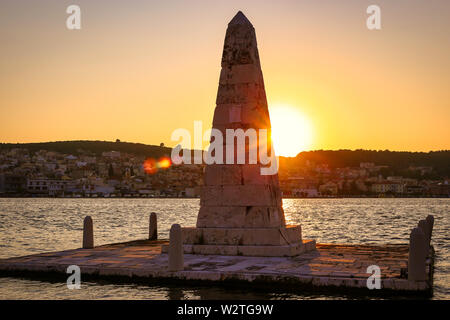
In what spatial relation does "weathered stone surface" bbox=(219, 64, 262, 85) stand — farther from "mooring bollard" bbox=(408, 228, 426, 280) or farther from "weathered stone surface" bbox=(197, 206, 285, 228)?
"mooring bollard" bbox=(408, 228, 426, 280)

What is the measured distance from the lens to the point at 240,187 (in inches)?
556

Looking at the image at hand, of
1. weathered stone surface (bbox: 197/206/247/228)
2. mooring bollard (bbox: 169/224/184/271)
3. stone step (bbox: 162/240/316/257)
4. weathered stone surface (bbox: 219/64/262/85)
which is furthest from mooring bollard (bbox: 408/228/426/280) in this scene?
weathered stone surface (bbox: 219/64/262/85)

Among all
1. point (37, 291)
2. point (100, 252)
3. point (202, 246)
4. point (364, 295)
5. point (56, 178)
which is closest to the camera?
point (364, 295)

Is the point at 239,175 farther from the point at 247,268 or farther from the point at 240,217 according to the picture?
the point at 247,268

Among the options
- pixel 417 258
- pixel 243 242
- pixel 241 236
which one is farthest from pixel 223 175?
pixel 417 258

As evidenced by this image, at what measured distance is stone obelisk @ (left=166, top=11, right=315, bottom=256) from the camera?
543 inches

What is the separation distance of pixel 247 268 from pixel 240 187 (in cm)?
289

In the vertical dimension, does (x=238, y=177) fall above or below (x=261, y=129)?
below

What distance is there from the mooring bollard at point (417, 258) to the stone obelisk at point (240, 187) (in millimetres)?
3879

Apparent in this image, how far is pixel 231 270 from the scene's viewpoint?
11312mm

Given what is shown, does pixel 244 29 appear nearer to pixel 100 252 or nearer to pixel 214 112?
pixel 214 112

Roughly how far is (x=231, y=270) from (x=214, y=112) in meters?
4.73

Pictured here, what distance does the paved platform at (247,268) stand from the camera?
10.3 metres
